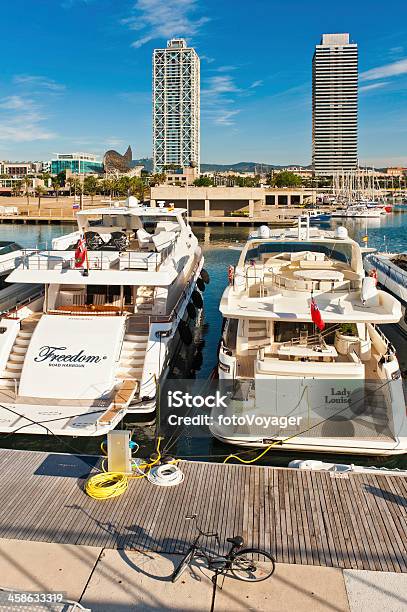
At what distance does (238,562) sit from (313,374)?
4851 mm

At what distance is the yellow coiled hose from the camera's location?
27.4ft

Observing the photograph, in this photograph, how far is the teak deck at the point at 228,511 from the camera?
283 inches

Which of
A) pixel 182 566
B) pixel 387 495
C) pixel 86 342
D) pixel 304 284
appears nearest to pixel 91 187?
pixel 86 342

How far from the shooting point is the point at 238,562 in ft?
22.1

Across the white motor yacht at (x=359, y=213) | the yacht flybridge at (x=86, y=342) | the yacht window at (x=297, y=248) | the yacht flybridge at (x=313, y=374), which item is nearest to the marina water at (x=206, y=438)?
the yacht flybridge at (x=313, y=374)

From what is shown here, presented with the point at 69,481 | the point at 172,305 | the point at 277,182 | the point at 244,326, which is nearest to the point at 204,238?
the point at 172,305

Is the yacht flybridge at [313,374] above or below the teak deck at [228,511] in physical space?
above

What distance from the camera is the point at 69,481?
8867 mm

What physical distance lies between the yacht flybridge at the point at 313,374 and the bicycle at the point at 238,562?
158 inches

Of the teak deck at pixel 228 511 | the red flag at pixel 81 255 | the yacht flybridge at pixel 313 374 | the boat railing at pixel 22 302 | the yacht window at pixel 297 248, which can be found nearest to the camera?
the teak deck at pixel 228 511

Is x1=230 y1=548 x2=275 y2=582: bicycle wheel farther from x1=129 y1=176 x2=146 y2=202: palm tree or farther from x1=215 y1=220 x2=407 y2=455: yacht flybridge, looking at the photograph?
x1=129 y1=176 x2=146 y2=202: palm tree

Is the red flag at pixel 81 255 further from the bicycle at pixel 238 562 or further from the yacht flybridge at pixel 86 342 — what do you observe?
the bicycle at pixel 238 562

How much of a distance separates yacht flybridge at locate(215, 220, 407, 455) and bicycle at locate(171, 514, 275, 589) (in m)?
4.02

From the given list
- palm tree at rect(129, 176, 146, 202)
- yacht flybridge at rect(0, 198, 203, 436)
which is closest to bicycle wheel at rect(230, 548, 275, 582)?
yacht flybridge at rect(0, 198, 203, 436)
